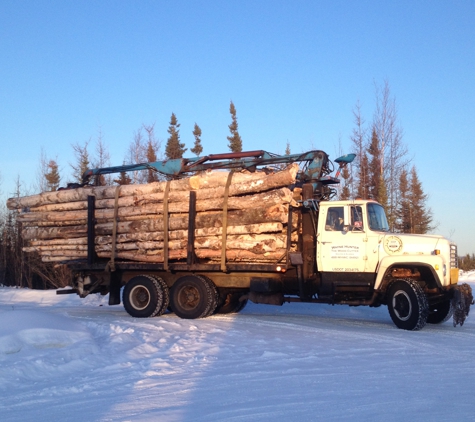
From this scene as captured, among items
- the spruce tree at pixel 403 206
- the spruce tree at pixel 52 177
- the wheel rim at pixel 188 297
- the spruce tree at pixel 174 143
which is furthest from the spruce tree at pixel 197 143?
the wheel rim at pixel 188 297

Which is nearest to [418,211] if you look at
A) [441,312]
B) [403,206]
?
[403,206]

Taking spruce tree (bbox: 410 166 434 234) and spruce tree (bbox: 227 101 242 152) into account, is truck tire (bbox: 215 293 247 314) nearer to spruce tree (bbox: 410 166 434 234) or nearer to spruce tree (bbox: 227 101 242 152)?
spruce tree (bbox: 410 166 434 234)

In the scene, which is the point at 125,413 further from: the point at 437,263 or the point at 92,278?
the point at 92,278

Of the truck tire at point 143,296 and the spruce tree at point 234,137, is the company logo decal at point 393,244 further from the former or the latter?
the spruce tree at point 234,137

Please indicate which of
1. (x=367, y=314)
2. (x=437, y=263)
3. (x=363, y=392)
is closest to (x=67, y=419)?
(x=363, y=392)

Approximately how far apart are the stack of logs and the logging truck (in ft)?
0.09

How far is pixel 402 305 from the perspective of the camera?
34.6ft

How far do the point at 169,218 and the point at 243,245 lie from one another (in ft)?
7.08

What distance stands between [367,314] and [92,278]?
725cm

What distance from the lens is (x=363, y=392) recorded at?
574 centimetres

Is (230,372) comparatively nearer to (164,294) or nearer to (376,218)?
(376,218)

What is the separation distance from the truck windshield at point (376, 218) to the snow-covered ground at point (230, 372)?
2.09m

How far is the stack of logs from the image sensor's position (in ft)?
37.3

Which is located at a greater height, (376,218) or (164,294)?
(376,218)
